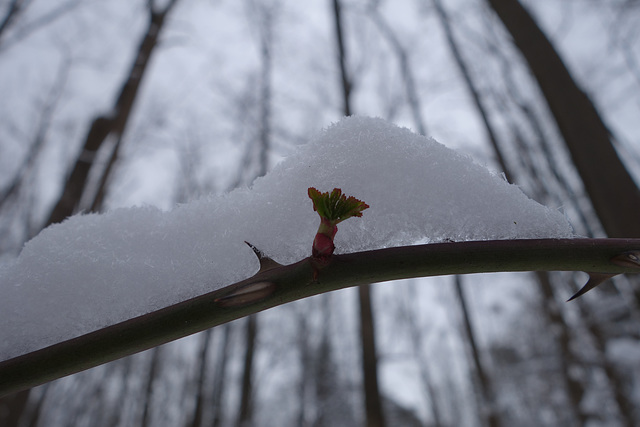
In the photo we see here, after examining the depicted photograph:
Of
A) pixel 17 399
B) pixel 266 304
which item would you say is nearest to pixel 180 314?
pixel 266 304

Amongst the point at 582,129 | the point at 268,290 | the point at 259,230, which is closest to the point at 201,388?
the point at 582,129

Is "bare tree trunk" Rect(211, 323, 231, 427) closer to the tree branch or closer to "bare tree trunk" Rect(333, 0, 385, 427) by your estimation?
"bare tree trunk" Rect(333, 0, 385, 427)

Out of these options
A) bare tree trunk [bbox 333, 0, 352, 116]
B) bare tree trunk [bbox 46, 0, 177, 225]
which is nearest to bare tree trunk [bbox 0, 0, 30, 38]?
bare tree trunk [bbox 46, 0, 177, 225]

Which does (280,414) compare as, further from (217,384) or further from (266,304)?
(266,304)

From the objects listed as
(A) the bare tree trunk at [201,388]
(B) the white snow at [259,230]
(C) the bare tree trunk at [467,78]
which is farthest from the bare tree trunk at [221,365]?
(B) the white snow at [259,230]

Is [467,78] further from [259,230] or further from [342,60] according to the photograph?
[259,230]
